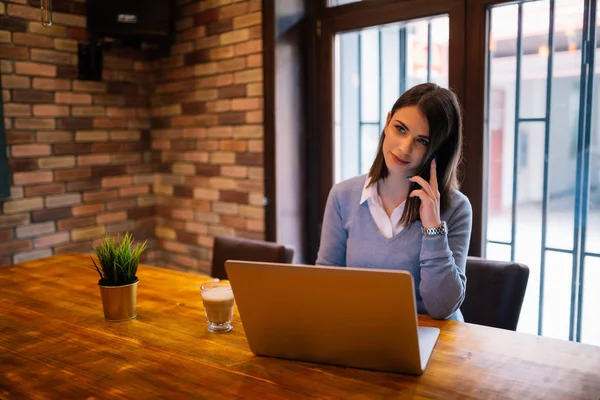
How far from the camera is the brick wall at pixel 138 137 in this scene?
2.92 meters

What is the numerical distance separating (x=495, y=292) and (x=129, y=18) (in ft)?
7.87

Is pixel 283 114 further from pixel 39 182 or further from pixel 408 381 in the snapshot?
pixel 408 381

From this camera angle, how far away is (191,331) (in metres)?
1.42

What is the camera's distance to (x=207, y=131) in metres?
3.23

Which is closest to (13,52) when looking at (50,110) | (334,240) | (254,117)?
(50,110)

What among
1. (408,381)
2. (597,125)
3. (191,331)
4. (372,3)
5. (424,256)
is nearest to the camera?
(408,381)

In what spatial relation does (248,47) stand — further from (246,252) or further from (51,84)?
(246,252)

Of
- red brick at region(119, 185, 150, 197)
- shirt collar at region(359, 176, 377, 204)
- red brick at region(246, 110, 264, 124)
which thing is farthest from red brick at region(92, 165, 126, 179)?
shirt collar at region(359, 176, 377, 204)

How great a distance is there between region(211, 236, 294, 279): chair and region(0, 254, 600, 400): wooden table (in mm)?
596

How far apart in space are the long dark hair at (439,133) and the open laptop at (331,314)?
572 mm

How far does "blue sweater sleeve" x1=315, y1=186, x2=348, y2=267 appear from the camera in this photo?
1815 millimetres

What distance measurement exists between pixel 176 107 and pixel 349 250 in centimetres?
202

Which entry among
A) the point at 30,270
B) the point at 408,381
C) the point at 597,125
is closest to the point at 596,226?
the point at 597,125

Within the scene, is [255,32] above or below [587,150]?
above
